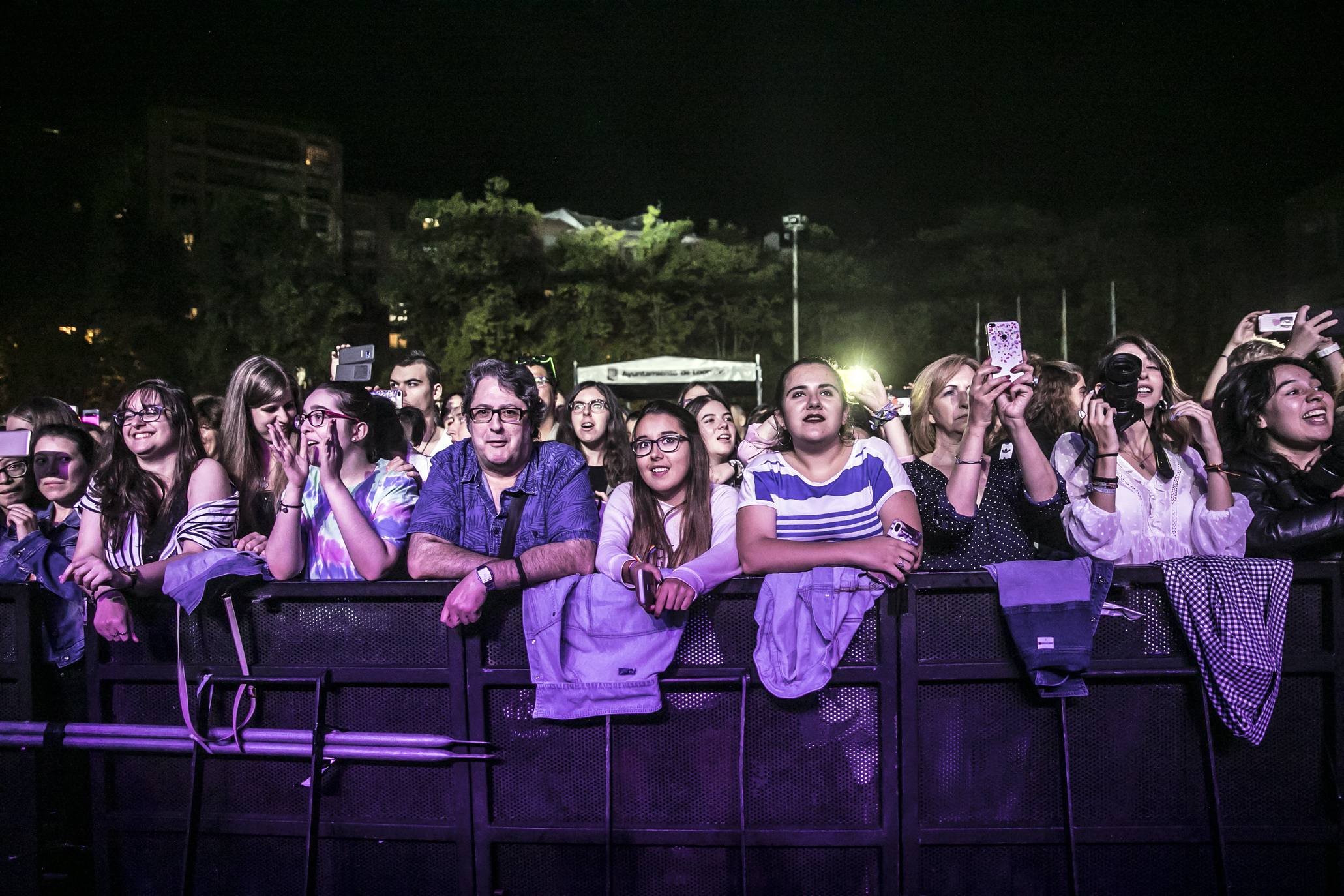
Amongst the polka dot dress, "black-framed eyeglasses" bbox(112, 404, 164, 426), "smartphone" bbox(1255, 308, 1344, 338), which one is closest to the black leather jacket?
the polka dot dress

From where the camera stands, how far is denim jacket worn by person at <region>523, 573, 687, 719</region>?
10.2 feet

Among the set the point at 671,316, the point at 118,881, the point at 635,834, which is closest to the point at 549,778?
the point at 635,834

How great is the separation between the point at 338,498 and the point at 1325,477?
3772 millimetres

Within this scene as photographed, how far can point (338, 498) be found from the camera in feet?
11.9

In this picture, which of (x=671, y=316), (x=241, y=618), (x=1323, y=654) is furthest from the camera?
(x=671, y=316)

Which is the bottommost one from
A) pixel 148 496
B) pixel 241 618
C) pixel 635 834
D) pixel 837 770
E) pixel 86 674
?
pixel 635 834

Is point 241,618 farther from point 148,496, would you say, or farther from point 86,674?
point 148,496

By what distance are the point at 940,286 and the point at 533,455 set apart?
42826 millimetres

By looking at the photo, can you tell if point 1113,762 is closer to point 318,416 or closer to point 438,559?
point 438,559

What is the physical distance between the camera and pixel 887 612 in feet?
10.0

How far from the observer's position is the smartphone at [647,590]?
3086 millimetres

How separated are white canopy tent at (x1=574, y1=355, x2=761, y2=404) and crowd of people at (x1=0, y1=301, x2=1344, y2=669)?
722 inches

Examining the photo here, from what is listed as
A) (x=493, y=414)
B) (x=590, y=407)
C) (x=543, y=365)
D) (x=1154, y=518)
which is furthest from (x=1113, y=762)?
(x=543, y=365)

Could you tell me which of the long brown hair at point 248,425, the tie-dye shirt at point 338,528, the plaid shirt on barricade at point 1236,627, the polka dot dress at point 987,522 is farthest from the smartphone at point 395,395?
the plaid shirt on barricade at point 1236,627
